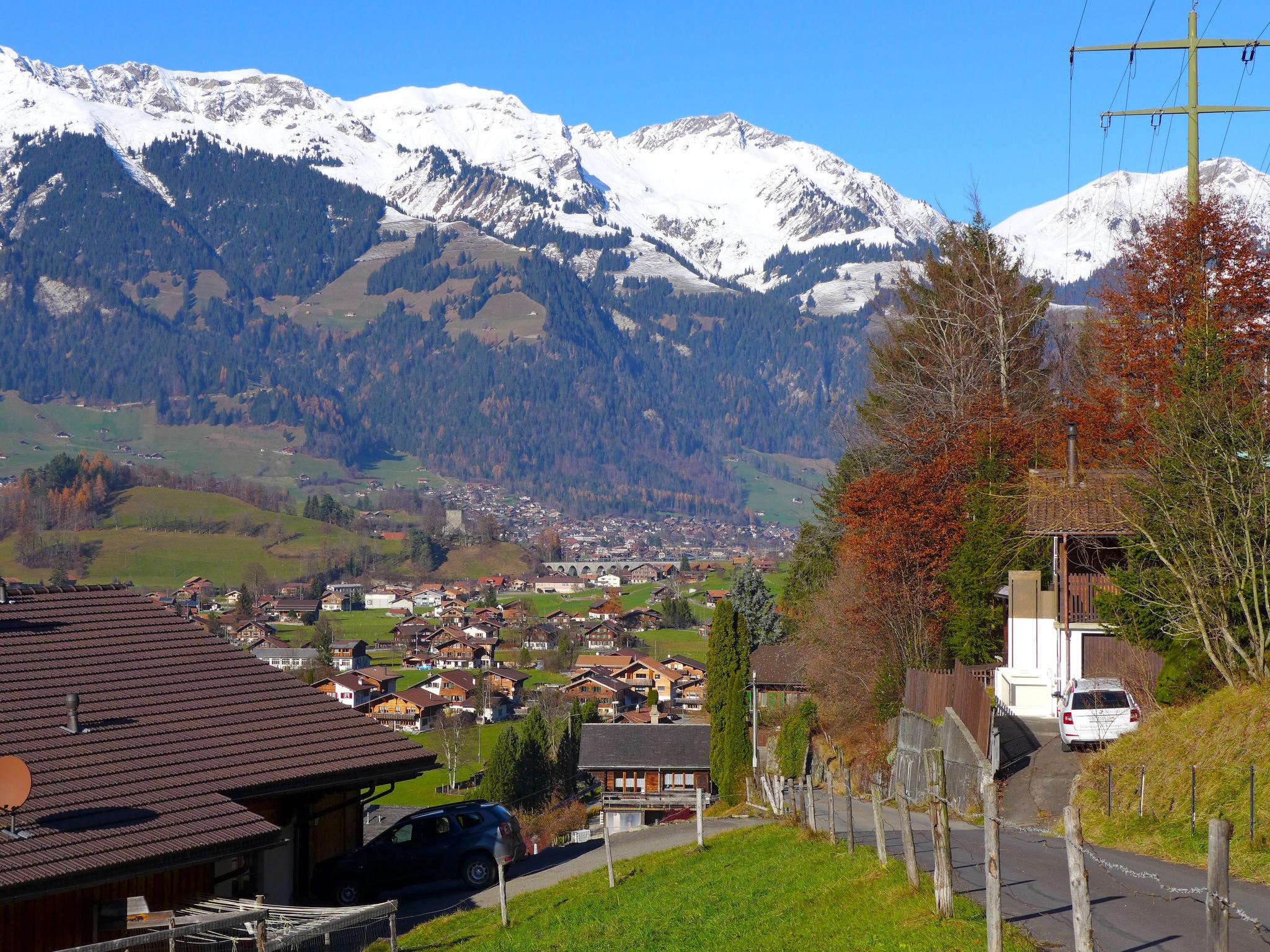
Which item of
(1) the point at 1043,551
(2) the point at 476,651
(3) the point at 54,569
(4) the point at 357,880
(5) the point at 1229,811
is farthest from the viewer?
(3) the point at 54,569

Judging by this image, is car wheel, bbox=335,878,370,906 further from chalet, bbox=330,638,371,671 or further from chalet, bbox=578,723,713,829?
chalet, bbox=330,638,371,671

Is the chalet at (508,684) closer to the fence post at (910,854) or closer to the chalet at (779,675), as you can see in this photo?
the chalet at (779,675)

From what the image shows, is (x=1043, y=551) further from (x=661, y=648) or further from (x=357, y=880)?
(x=661, y=648)

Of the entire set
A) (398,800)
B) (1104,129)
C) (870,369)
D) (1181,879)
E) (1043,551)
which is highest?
(1104,129)

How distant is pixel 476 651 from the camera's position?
498 ft

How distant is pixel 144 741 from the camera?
14.2 metres

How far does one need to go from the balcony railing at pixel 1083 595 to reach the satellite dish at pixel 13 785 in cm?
2172

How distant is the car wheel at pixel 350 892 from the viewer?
16812mm

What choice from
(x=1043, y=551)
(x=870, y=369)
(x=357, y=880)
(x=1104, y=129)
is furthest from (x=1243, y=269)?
(x=357, y=880)

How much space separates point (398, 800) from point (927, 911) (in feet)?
221

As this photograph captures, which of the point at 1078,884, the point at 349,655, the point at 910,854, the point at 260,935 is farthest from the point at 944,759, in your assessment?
the point at 349,655

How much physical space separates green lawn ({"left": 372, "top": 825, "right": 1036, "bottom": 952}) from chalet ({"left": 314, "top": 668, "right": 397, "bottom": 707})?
8869cm

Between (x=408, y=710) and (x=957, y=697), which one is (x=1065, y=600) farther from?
(x=408, y=710)

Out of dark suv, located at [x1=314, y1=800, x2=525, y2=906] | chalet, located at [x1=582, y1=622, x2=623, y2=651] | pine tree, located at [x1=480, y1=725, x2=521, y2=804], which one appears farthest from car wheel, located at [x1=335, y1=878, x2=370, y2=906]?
chalet, located at [x1=582, y1=622, x2=623, y2=651]
